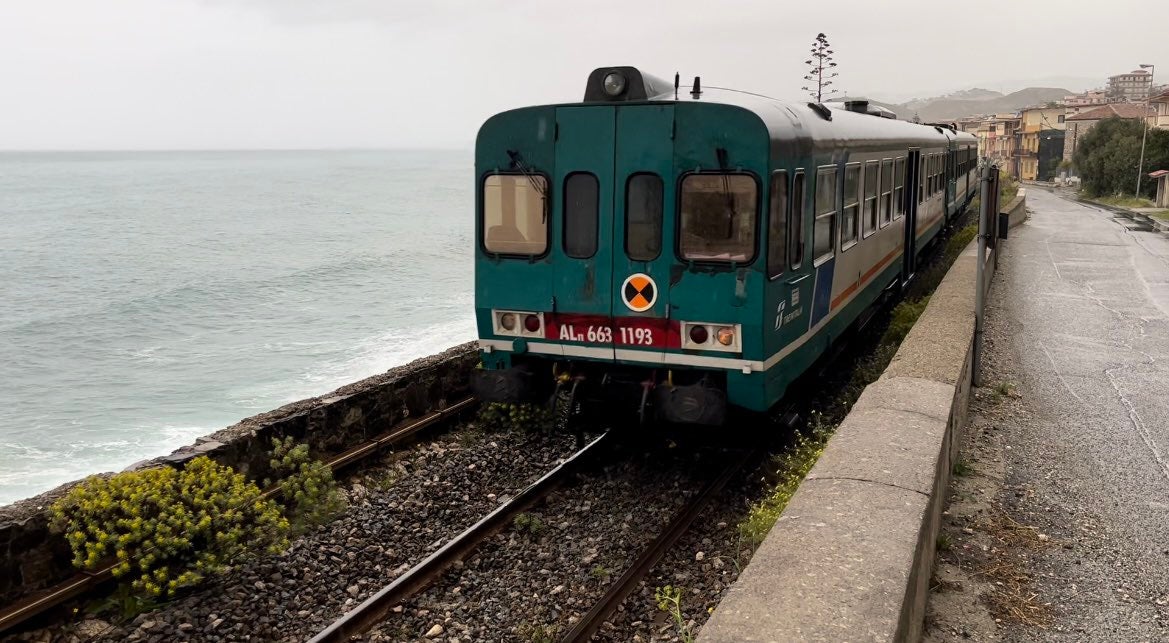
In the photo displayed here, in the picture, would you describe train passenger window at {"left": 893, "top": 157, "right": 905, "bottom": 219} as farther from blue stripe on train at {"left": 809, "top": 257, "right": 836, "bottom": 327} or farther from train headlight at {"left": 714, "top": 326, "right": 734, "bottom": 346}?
train headlight at {"left": 714, "top": 326, "right": 734, "bottom": 346}

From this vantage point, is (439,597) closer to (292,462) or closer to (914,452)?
(292,462)

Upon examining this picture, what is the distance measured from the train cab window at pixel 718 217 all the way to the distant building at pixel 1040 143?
100643 mm

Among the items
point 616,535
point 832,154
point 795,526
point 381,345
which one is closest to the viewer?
point 795,526

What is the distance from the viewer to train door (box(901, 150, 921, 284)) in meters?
13.0

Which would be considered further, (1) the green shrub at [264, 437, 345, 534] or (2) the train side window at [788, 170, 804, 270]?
(2) the train side window at [788, 170, 804, 270]

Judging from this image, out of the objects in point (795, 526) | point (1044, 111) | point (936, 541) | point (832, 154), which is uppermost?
point (1044, 111)

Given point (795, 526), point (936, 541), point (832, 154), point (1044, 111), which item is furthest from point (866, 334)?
point (1044, 111)

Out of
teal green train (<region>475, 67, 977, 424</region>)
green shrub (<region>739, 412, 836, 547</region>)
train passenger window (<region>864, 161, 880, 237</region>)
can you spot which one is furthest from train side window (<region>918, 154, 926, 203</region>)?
green shrub (<region>739, 412, 836, 547</region>)

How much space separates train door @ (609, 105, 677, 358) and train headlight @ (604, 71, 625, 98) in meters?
0.14

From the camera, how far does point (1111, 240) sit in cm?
2725

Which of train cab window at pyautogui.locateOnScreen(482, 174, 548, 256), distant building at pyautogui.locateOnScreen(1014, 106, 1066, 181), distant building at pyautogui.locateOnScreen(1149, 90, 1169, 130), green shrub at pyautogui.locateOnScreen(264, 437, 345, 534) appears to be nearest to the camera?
green shrub at pyautogui.locateOnScreen(264, 437, 345, 534)

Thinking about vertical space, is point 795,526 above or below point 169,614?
above

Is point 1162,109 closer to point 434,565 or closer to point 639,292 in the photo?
point 639,292

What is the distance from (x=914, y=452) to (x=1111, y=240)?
83.7 feet
